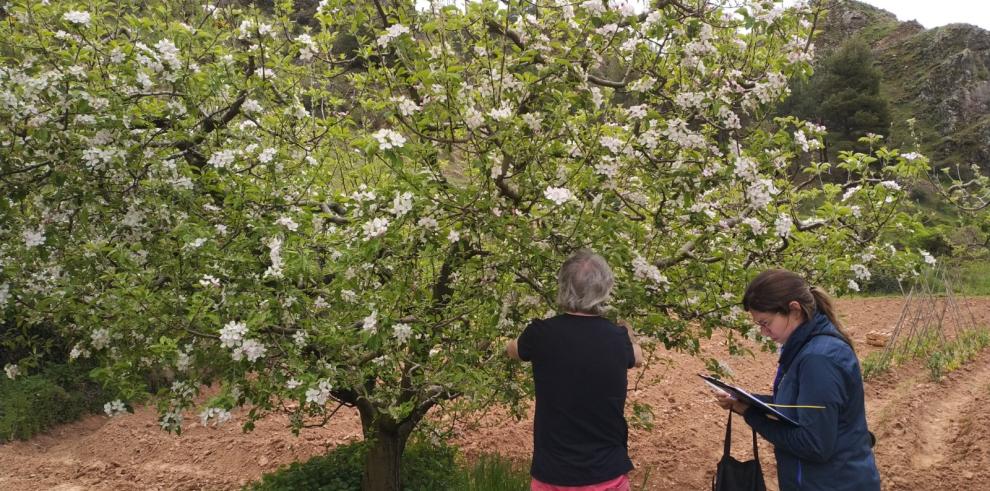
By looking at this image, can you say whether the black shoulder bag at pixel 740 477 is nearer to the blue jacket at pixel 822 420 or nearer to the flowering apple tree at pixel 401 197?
the blue jacket at pixel 822 420

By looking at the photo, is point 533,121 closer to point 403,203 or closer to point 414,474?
point 403,203

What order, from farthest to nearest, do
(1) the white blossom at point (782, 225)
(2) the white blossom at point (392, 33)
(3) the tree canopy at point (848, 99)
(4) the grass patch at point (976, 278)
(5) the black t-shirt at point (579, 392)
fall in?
1. (3) the tree canopy at point (848, 99)
2. (4) the grass patch at point (976, 278)
3. (1) the white blossom at point (782, 225)
4. (2) the white blossom at point (392, 33)
5. (5) the black t-shirt at point (579, 392)

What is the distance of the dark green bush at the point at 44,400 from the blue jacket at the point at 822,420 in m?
8.74

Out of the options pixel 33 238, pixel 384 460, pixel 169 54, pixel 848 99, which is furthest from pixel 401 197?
pixel 848 99

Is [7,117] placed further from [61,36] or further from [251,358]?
[251,358]

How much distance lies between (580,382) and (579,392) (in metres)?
0.04

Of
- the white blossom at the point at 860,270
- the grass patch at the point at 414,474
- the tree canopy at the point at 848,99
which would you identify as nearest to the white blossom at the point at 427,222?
the white blossom at the point at 860,270

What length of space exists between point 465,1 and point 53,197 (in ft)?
6.82

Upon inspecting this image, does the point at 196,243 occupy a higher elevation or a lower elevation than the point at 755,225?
higher

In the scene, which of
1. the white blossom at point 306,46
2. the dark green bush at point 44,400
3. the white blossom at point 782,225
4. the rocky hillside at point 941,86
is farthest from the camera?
the rocky hillside at point 941,86

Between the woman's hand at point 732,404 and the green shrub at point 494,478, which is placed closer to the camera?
the woman's hand at point 732,404

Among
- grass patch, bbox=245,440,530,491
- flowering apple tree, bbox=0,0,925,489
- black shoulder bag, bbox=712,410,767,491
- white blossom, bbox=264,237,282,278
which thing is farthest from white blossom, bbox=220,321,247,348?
grass patch, bbox=245,440,530,491

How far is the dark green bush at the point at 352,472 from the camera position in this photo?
5059mm

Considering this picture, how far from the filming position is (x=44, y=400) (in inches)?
329
